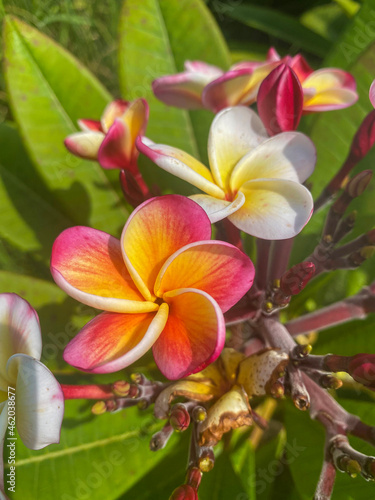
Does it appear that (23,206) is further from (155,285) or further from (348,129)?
Answer: (348,129)

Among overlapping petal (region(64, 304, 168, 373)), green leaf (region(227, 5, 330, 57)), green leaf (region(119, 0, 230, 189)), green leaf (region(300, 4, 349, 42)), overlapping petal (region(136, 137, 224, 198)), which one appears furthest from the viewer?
green leaf (region(300, 4, 349, 42))

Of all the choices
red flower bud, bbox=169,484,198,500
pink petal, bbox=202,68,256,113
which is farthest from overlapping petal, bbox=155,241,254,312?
pink petal, bbox=202,68,256,113

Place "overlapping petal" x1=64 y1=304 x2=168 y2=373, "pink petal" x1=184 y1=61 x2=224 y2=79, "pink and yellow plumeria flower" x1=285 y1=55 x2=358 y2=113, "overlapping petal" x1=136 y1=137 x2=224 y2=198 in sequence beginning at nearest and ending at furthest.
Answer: "overlapping petal" x1=64 y1=304 x2=168 y2=373 → "overlapping petal" x1=136 y1=137 x2=224 y2=198 → "pink and yellow plumeria flower" x1=285 y1=55 x2=358 y2=113 → "pink petal" x1=184 y1=61 x2=224 y2=79

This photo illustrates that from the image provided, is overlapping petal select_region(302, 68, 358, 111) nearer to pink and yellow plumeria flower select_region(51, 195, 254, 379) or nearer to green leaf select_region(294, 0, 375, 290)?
green leaf select_region(294, 0, 375, 290)

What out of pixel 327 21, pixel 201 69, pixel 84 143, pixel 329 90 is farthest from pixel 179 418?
pixel 327 21

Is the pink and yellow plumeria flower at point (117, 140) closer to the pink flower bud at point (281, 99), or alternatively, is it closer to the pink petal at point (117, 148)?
the pink petal at point (117, 148)

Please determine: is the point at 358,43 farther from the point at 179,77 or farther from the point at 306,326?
the point at 306,326

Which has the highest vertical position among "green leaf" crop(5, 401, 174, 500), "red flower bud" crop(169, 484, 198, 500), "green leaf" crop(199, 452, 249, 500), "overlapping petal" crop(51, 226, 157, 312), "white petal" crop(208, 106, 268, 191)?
"white petal" crop(208, 106, 268, 191)

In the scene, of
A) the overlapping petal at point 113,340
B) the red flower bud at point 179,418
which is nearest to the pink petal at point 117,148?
the overlapping petal at point 113,340
